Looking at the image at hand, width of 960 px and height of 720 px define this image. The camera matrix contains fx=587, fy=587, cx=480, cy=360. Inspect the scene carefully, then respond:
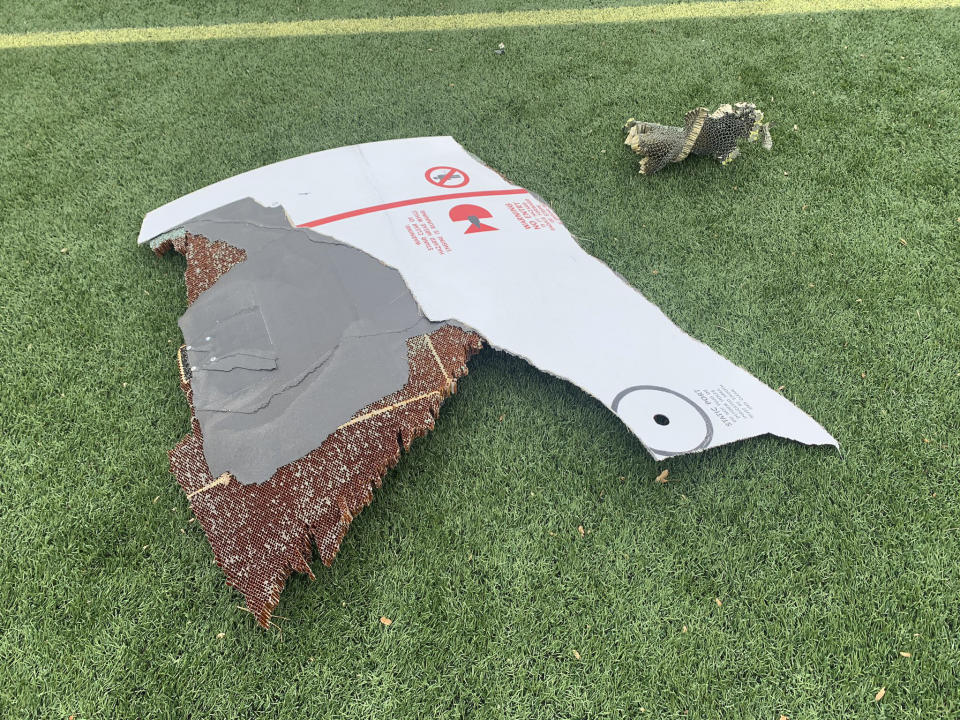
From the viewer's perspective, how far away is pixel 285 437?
4.20 feet

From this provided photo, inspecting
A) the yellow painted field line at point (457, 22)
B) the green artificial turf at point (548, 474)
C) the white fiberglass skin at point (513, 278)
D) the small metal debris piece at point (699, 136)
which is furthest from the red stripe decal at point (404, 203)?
the yellow painted field line at point (457, 22)

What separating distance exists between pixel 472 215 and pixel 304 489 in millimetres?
978

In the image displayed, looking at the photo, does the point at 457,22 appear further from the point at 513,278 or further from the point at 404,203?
the point at 513,278

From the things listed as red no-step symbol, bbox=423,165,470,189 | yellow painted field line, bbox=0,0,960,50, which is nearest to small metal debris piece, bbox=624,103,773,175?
red no-step symbol, bbox=423,165,470,189

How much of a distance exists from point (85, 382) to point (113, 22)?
2144mm

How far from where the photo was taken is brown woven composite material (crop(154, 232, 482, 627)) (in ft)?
3.78

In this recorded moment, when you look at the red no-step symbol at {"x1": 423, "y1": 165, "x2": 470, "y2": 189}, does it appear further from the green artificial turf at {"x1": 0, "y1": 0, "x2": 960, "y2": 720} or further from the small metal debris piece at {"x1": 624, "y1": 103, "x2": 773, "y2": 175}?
the small metal debris piece at {"x1": 624, "y1": 103, "x2": 773, "y2": 175}

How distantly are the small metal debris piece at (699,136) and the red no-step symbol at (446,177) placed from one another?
651mm

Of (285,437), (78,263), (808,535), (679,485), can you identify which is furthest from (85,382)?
(808,535)

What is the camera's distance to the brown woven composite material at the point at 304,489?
1153 millimetres

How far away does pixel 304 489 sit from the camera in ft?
4.00

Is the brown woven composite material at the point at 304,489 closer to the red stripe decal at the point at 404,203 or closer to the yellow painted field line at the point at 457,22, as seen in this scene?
the red stripe decal at the point at 404,203

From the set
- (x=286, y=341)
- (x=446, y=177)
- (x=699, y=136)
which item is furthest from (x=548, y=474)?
(x=699, y=136)

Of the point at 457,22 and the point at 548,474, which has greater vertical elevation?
the point at 457,22
